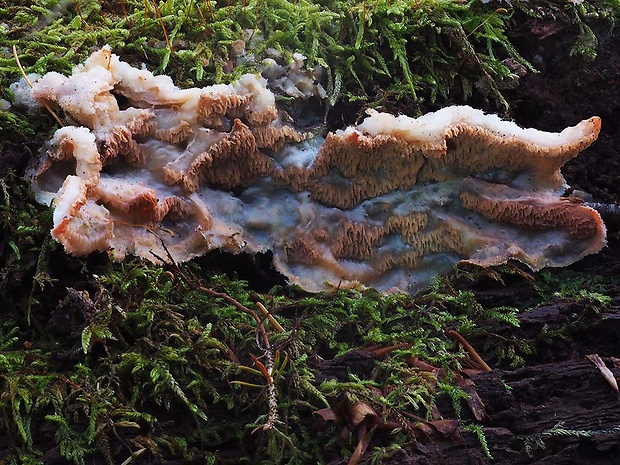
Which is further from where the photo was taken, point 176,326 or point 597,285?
point 597,285

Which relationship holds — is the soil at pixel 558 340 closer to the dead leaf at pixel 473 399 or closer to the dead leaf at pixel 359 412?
the dead leaf at pixel 473 399

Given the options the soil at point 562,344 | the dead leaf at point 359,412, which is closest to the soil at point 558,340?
the soil at point 562,344

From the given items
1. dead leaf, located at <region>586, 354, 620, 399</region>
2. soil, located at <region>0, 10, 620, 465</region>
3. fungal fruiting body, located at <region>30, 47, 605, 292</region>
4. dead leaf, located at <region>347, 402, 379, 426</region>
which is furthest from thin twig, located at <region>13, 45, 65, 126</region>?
dead leaf, located at <region>586, 354, 620, 399</region>

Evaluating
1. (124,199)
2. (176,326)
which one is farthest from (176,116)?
(176,326)

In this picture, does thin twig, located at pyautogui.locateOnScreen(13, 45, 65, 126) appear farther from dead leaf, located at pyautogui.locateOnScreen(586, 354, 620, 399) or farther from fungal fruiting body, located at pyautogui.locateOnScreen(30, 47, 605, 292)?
dead leaf, located at pyautogui.locateOnScreen(586, 354, 620, 399)

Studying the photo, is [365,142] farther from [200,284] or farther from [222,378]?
[222,378]
